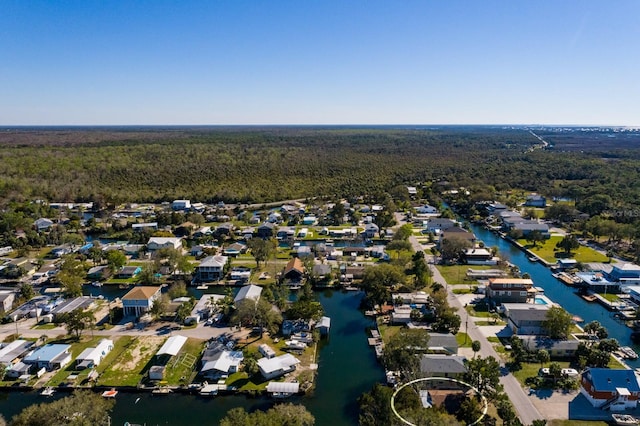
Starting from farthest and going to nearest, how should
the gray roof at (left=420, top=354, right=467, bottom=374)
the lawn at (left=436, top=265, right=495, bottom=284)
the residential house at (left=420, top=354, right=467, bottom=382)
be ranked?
the lawn at (left=436, top=265, right=495, bottom=284), the gray roof at (left=420, top=354, right=467, bottom=374), the residential house at (left=420, top=354, right=467, bottom=382)

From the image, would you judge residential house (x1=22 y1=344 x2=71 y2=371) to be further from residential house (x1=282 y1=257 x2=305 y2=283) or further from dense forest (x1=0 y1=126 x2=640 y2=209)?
dense forest (x1=0 y1=126 x2=640 y2=209)

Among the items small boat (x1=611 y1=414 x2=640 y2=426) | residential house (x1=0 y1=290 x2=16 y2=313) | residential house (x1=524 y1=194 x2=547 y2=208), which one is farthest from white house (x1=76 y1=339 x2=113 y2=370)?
residential house (x1=524 y1=194 x2=547 y2=208)

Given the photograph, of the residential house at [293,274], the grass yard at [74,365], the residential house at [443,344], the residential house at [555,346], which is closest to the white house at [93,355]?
the grass yard at [74,365]

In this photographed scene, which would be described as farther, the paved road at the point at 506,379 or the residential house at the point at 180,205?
the residential house at the point at 180,205

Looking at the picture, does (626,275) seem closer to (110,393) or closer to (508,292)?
(508,292)

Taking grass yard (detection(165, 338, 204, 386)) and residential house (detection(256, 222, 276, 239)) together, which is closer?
grass yard (detection(165, 338, 204, 386))

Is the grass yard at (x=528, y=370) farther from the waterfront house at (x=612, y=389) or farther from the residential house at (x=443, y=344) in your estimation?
the residential house at (x=443, y=344)
